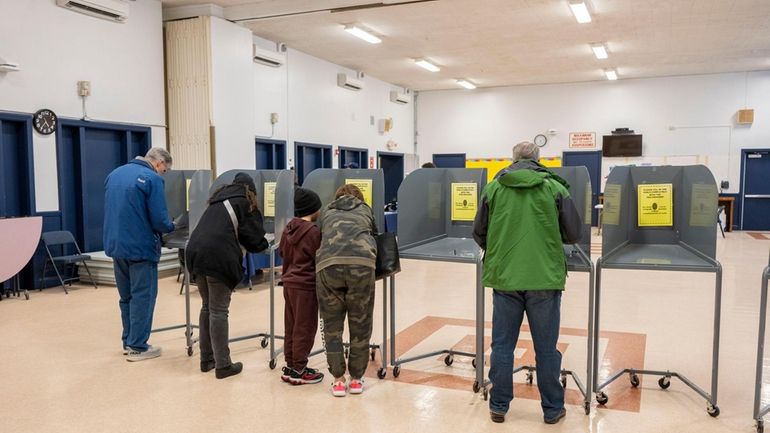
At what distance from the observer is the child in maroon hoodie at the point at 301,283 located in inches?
145

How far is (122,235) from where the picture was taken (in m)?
4.18

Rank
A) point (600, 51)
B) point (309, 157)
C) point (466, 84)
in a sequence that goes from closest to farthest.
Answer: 1. point (600, 51)
2. point (309, 157)
3. point (466, 84)

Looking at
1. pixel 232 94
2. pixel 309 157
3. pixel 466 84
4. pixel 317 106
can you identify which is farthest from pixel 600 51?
pixel 232 94

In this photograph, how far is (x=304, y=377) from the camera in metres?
3.82

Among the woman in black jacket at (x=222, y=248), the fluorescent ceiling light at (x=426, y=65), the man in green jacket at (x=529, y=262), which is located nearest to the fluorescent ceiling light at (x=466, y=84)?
the fluorescent ceiling light at (x=426, y=65)

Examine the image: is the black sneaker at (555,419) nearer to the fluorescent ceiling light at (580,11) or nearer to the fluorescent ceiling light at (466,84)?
the fluorescent ceiling light at (580,11)

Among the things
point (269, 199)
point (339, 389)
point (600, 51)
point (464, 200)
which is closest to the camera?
point (339, 389)

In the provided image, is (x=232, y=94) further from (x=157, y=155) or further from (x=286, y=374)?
(x=286, y=374)

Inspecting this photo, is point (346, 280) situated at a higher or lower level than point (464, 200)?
lower

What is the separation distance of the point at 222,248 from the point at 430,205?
1505 mm

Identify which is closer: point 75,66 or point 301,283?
point 301,283

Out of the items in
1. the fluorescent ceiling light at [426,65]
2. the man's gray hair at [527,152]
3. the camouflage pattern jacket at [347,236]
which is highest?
the fluorescent ceiling light at [426,65]

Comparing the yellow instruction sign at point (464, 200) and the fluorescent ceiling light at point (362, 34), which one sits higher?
the fluorescent ceiling light at point (362, 34)

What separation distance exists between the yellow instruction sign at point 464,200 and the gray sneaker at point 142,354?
8.32 ft
